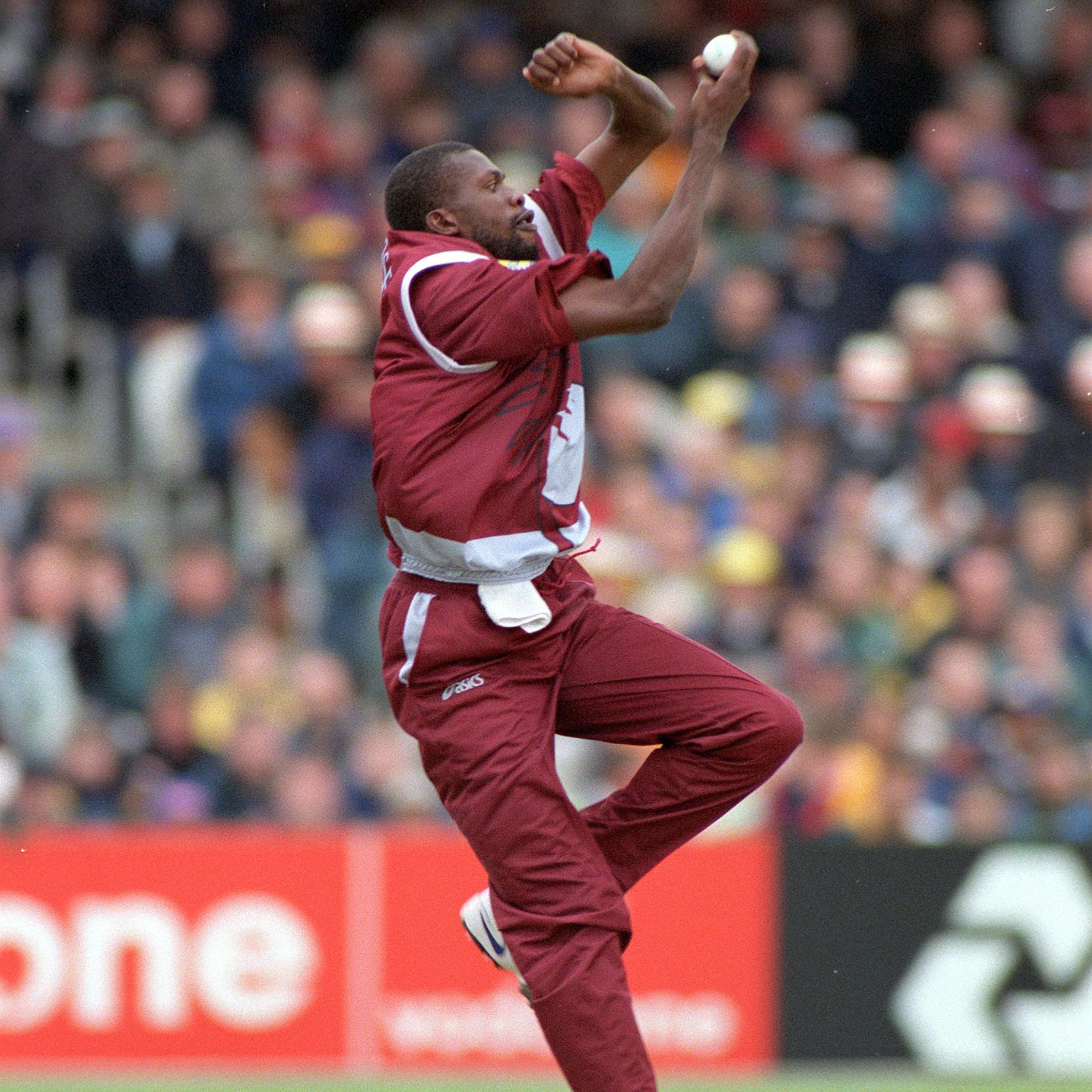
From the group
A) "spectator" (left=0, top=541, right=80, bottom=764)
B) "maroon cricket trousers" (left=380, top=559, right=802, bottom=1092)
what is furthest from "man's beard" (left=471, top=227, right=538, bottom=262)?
"spectator" (left=0, top=541, right=80, bottom=764)

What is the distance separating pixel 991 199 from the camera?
1045 cm

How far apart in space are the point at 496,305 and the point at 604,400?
15.7 ft

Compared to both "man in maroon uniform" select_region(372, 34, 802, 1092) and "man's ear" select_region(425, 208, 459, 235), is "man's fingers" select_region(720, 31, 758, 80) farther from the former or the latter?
"man's ear" select_region(425, 208, 459, 235)

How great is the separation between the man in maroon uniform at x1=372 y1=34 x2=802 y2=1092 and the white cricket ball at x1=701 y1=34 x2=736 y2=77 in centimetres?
2

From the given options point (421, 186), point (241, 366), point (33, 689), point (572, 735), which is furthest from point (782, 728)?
point (241, 366)

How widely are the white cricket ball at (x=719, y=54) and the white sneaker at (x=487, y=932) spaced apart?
1.95 m

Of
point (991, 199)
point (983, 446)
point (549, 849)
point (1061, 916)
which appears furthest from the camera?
point (991, 199)

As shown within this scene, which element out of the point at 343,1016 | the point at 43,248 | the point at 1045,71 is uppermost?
the point at 1045,71

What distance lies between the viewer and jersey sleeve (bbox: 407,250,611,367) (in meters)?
4.82

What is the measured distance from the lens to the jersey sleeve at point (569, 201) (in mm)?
5277

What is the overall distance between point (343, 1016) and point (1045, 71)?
616cm

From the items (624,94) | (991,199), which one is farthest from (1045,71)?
(624,94)

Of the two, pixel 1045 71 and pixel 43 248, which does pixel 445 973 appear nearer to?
pixel 43 248

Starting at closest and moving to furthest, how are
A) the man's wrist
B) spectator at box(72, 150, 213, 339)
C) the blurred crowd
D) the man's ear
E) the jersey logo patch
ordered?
the man's ear → the jersey logo patch → the man's wrist → the blurred crowd → spectator at box(72, 150, 213, 339)
